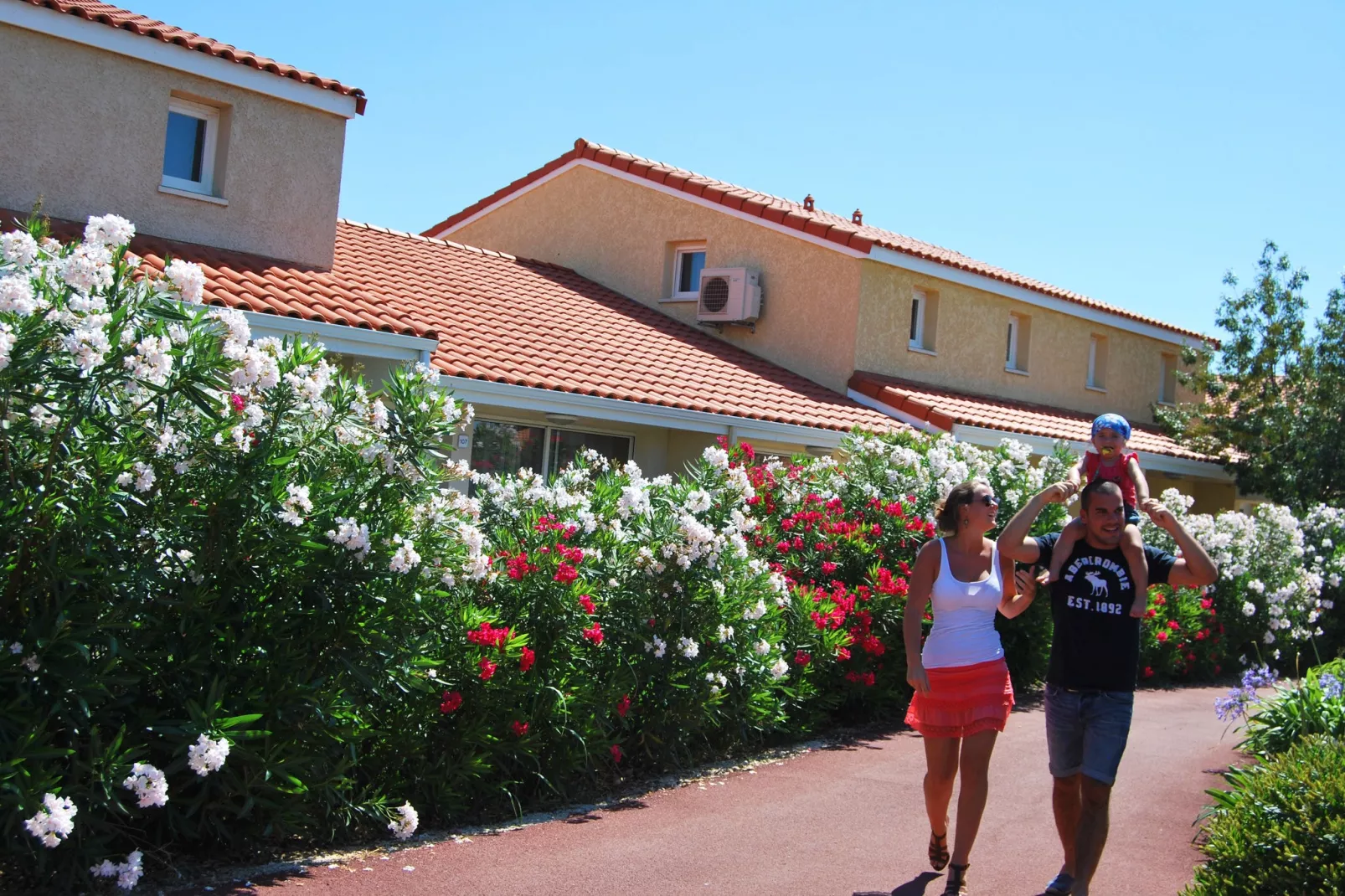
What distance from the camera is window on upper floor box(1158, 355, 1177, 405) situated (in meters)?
26.6

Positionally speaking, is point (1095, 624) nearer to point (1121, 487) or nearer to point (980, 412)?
point (1121, 487)

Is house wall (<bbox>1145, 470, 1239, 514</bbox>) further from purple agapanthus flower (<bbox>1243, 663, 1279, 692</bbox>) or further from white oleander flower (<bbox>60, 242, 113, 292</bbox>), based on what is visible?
white oleander flower (<bbox>60, 242, 113, 292</bbox>)

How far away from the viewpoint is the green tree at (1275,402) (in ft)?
67.5

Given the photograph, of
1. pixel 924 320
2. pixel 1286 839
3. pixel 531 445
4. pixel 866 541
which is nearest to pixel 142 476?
pixel 1286 839

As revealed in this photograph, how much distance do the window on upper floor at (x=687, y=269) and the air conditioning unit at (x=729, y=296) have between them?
0.87m

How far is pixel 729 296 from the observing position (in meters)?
19.6

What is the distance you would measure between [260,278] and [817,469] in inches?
217

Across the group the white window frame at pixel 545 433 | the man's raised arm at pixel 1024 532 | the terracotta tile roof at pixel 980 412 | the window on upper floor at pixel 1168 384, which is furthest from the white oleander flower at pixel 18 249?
the window on upper floor at pixel 1168 384

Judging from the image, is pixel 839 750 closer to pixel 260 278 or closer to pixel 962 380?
pixel 260 278

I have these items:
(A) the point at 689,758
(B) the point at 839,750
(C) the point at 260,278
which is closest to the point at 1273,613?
(B) the point at 839,750

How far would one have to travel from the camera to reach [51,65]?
11.6 metres

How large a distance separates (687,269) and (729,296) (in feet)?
5.72

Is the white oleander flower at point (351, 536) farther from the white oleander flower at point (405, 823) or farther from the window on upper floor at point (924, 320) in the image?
the window on upper floor at point (924, 320)

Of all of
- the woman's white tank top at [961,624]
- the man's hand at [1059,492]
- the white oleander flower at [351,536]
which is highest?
the man's hand at [1059,492]
